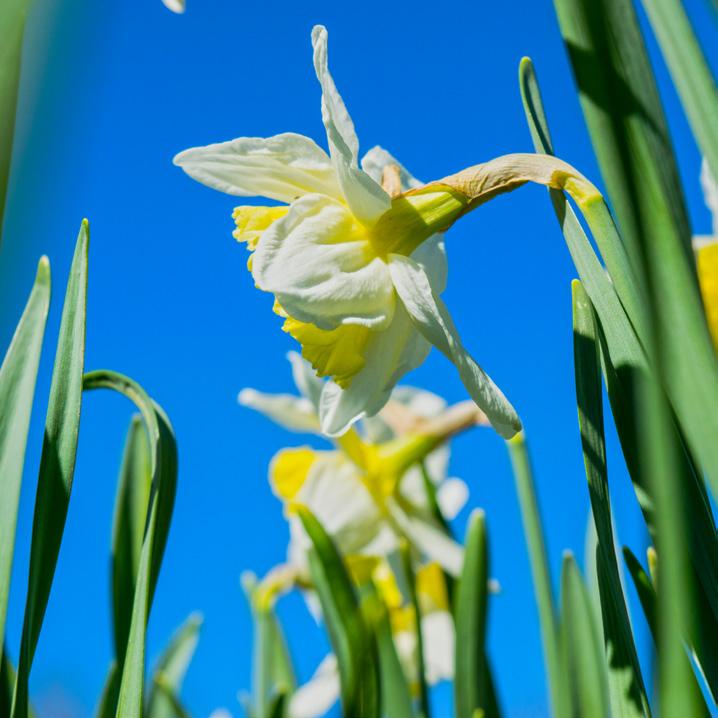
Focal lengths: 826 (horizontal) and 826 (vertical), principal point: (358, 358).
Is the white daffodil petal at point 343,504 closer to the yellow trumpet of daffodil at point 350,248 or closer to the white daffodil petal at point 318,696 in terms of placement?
the white daffodil petal at point 318,696

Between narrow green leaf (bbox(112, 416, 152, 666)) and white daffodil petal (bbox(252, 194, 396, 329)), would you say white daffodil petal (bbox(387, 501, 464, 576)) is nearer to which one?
narrow green leaf (bbox(112, 416, 152, 666))

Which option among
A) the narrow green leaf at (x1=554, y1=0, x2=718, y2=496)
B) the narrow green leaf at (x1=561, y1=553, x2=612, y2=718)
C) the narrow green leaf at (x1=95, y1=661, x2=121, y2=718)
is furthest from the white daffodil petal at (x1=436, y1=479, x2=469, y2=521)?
the narrow green leaf at (x1=554, y1=0, x2=718, y2=496)

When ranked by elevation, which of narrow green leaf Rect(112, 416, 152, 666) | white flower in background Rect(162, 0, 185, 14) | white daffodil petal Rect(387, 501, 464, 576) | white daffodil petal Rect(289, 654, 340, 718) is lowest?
white daffodil petal Rect(289, 654, 340, 718)

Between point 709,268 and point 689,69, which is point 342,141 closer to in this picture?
point 689,69

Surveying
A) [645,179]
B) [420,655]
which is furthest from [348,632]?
[645,179]

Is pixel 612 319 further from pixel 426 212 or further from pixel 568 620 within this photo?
pixel 568 620

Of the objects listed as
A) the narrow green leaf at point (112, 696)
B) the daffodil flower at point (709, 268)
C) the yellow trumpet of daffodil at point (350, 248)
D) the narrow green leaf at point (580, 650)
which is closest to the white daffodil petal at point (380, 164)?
the yellow trumpet of daffodil at point (350, 248)

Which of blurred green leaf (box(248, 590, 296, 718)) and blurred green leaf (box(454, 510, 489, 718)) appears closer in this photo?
blurred green leaf (box(454, 510, 489, 718))
